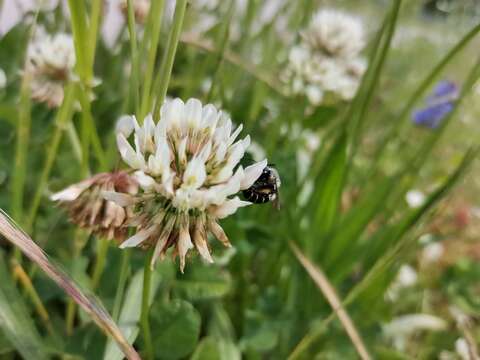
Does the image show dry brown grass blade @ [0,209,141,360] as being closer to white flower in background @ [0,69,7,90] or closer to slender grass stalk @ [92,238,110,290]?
slender grass stalk @ [92,238,110,290]

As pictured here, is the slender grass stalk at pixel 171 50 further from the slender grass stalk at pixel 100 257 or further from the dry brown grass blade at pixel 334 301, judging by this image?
the dry brown grass blade at pixel 334 301

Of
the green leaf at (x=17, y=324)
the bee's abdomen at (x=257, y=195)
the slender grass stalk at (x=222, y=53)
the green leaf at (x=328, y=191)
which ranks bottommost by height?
the green leaf at (x=17, y=324)

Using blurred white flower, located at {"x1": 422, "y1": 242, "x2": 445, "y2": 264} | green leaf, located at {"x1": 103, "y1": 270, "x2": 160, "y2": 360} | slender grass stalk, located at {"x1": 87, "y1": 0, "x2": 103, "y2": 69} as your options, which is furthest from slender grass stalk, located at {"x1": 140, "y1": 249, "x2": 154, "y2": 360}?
blurred white flower, located at {"x1": 422, "y1": 242, "x2": 445, "y2": 264}

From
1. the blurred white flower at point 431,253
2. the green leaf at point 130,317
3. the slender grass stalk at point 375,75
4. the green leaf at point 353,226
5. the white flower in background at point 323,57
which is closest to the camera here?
the green leaf at point 130,317

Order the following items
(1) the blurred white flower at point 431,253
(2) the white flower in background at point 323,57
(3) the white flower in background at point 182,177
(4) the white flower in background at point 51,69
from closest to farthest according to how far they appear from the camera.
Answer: (3) the white flower in background at point 182,177 → (4) the white flower in background at point 51,69 → (2) the white flower in background at point 323,57 → (1) the blurred white flower at point 431,253

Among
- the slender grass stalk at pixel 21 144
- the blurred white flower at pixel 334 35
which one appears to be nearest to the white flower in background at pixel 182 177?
the slender grass stalk at pixel 21 144

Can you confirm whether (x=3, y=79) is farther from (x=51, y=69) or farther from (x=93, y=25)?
(x=93, y=25)

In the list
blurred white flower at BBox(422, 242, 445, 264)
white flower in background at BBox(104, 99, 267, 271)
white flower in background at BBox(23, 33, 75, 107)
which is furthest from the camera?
blurred white flower at BBox(422, 242, 445, 264)


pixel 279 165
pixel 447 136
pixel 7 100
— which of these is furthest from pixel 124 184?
pixel 447 136
